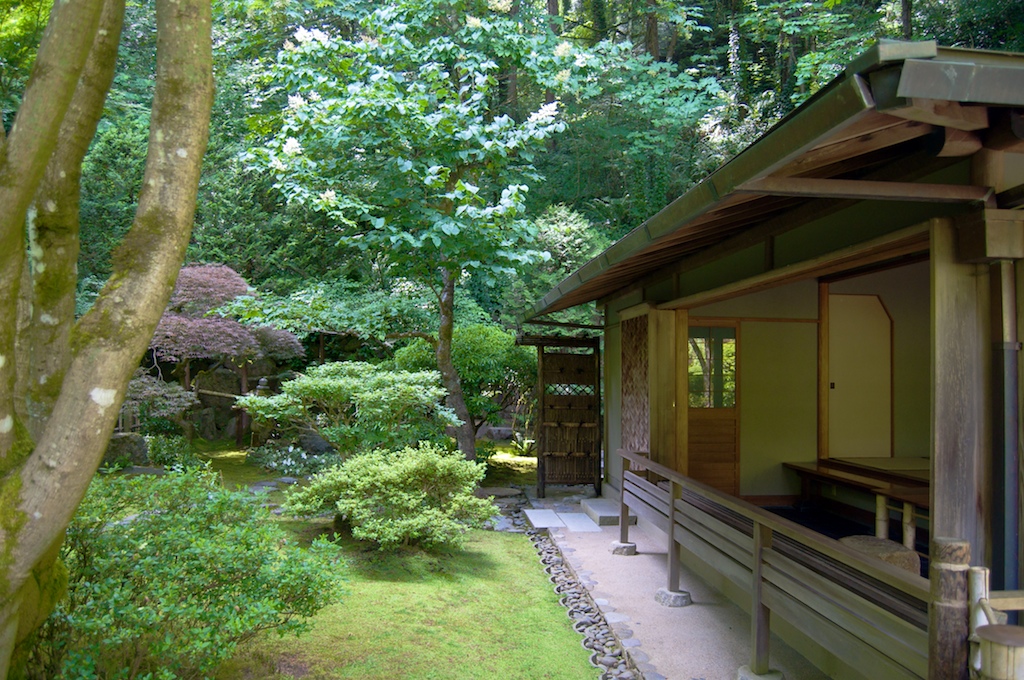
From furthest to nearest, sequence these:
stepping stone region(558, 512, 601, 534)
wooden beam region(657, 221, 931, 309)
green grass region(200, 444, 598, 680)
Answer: stepping stone region(558, 512, 601, 534), green grass region(200, 444, 598, 680), wooden beam region(657, 221, 931, 309)

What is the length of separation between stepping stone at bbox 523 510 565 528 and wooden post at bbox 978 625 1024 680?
5822 millimetres

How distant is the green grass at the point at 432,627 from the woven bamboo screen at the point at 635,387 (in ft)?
5.40

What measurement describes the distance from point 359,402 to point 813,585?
200 inches

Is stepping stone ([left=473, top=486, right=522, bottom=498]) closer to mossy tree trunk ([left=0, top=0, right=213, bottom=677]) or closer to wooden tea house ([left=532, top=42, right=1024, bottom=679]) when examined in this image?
wooden tea house ([left=532, top=42, right=1024, bottom=679])

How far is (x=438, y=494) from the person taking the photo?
22.0ft

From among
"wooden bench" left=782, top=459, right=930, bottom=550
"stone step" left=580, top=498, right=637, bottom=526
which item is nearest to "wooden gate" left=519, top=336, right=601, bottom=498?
"stone step" left=580, top=498, right=637, bottom=526

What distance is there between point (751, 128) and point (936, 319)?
466 inches

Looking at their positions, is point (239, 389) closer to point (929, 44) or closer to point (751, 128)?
point (751, 128)

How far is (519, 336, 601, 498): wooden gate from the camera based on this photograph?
9.69m

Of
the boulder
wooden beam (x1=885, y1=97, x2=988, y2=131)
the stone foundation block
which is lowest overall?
the stone foundation block

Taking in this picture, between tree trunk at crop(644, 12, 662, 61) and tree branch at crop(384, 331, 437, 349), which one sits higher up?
tree trunk at crop(644, 12, 662, 61)

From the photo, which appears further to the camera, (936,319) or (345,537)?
(345,537)

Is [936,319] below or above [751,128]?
below

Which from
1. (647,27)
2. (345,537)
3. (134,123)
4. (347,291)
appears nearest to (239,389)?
(347,291)
